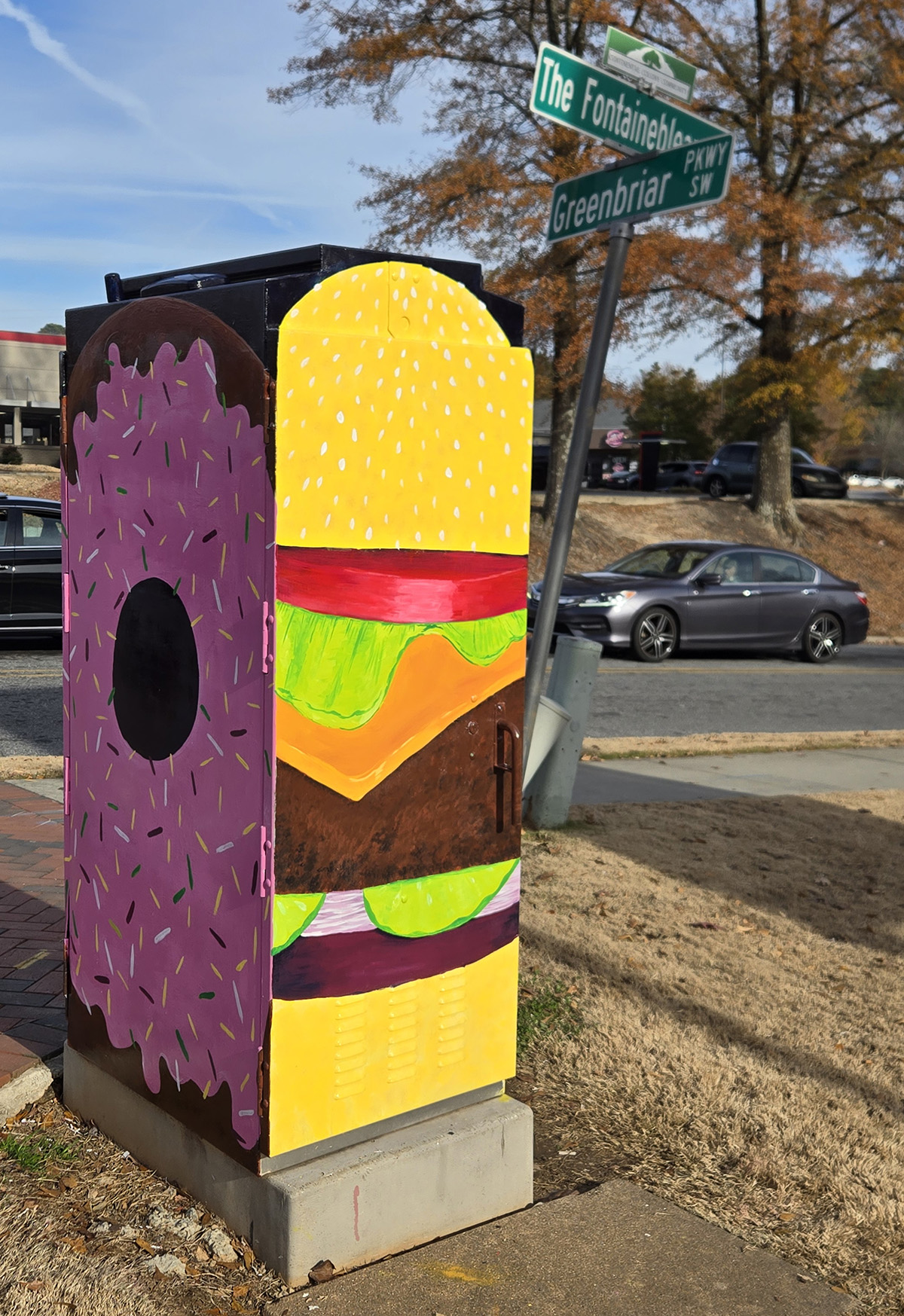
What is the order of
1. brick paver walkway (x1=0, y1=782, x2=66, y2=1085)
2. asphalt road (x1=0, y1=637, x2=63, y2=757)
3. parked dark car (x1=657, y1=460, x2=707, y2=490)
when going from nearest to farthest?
brick paver walkway (x1=0, y1=782, x2=66, y2=1085) < asphalt road (x1=0, y1=637, x2=63, y2=757) < parked dark car (x1=657, y1=460, x2=707, y2=490)

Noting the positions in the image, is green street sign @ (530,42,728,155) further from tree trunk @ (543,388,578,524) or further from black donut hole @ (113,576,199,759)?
tree trunk @ (543,388,578,524)

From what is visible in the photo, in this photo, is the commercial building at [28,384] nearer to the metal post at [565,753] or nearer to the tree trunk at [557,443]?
the tree trunk at [557,443]

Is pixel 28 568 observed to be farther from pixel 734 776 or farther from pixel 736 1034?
pixel 736 1034

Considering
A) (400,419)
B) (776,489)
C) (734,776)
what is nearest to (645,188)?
(400,419)

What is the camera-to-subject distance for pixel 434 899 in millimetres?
3006

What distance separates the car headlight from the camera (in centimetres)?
1505

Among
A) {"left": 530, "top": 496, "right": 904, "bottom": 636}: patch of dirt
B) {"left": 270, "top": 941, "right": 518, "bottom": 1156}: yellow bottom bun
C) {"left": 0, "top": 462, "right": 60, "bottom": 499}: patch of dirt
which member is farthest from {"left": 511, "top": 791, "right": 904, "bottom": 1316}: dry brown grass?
{"left": 0, "top": 462, "right": 60, "bottom": 499}: patch of dirt

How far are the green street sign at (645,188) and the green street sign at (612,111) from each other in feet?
0.30

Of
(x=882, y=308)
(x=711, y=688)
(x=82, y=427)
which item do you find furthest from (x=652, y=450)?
(x=82, y=427)

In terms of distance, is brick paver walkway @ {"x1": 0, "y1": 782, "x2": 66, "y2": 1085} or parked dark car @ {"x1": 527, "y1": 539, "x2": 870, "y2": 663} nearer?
brick paver walkway @ {"x1": 0, "y1": 782, "x2": 66, "y2": 1085}

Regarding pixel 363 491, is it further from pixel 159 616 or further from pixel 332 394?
pixel 159 616

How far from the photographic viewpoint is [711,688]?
13547 millimetres

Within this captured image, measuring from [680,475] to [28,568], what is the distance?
3542 centimetres

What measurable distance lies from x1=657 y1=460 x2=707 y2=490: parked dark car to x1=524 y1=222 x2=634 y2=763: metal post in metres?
34.5
